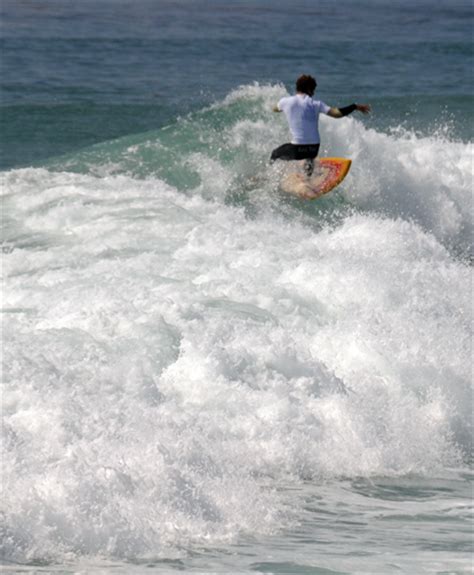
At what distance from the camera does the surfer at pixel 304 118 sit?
15523 mm

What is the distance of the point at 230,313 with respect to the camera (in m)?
11.4

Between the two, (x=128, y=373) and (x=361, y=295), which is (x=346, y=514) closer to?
(x=128, y=373)

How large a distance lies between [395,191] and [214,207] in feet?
9.10

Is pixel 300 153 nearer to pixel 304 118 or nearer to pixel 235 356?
pixel 304 118

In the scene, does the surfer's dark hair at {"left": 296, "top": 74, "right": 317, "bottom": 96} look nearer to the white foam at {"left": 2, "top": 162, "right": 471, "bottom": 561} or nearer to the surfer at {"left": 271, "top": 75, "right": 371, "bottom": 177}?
the surfer at {"left": 271, "top": 75, "right": 371, "bottom": 177}

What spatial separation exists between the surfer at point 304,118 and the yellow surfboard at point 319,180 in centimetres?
13

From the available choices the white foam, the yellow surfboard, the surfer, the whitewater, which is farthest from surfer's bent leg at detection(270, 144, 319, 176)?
the white foam

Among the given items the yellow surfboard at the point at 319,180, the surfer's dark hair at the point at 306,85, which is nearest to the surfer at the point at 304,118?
the surfer's dark hair at the point at 306,85

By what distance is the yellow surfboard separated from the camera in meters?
15.7

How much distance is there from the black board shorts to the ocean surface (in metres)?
0.33

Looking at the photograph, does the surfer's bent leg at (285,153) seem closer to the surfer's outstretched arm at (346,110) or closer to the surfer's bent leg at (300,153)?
the surfer's bent leg at (300,153)

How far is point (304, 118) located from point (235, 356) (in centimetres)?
569

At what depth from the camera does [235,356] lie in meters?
10.5

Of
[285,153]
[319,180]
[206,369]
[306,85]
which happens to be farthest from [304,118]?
[206,369]
